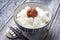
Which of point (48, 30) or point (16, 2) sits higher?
point (16, 2)

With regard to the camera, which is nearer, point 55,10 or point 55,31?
point 55,31

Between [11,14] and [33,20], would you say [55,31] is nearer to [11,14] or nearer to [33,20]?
[33,20]

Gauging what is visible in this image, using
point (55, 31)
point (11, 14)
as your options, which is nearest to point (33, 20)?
point (55, 31)

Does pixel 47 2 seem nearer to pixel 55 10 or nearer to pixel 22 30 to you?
pixel 55 10

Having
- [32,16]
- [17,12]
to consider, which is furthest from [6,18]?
[32,16]

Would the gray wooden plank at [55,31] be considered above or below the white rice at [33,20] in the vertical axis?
below

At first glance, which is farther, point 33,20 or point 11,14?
point 11,14

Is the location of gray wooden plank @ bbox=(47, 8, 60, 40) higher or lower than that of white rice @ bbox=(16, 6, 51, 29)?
lower

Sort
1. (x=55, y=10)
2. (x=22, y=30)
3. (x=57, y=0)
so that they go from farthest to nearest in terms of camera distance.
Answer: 1. (x=57, y=0)
2. (x=55, y=10)
3. (x=22, y=30)
